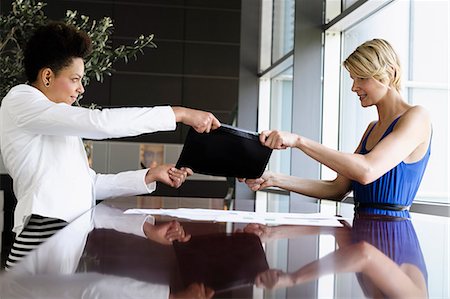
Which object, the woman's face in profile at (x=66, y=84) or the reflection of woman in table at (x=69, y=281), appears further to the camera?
the woman's face in profile at (x=66, y=84)

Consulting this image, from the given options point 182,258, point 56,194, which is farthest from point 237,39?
point 182,258

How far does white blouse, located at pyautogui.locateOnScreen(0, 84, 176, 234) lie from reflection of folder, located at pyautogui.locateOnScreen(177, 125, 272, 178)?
340mm

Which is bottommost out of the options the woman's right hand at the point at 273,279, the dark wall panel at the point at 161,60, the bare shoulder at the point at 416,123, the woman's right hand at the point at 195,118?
the woman's right hand at the point at 273,279

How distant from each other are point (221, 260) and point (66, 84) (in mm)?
1432

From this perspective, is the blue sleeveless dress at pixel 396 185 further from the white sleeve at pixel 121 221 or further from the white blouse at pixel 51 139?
the white sleeve at pixel 121 221

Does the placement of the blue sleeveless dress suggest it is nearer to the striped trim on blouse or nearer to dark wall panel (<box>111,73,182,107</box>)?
the striped trim on blouse

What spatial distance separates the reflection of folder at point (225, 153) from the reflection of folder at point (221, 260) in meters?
1.02

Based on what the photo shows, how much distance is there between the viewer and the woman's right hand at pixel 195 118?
6.65 feet

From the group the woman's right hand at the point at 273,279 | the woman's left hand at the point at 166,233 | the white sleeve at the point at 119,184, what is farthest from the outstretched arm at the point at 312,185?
the woman's right hand at the point at 273,279

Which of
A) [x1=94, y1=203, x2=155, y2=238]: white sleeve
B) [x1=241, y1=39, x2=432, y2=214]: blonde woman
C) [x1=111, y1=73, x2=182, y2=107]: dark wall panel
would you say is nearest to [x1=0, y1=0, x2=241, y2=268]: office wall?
[x1=111, y1=73, x2=182, y2=107]: dark wall panel

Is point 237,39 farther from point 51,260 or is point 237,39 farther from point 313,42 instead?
point 51,260

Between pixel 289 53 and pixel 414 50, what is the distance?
2353 millimetres

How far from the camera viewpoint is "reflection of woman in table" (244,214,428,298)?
2.43ft

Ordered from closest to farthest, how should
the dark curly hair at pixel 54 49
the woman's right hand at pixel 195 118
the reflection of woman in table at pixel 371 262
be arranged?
the reflection of woman in table at pixel 371 262
the woman's right hand at pixel 195 118
the dark curly hair at pixel 54 49
